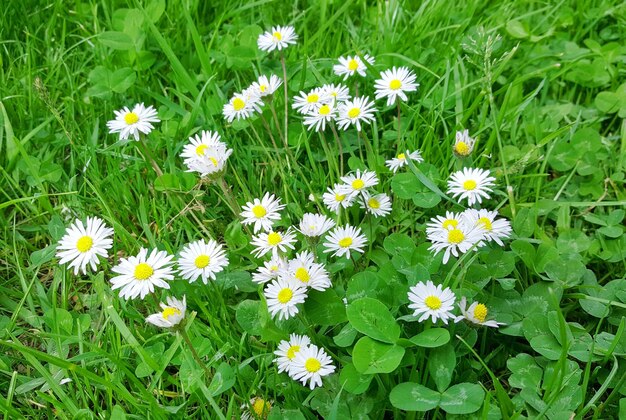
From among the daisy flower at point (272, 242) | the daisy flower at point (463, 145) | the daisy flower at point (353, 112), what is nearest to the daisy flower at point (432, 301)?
the daisy flower at point (272, 242)

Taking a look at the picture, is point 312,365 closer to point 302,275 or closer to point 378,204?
point 302,275

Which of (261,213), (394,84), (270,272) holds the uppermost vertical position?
(394,84)

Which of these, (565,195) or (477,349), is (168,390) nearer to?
(477,349)

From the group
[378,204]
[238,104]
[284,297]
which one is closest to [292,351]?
[284,297]

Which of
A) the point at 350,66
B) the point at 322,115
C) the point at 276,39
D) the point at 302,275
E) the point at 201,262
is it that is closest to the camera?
the point at 302,275

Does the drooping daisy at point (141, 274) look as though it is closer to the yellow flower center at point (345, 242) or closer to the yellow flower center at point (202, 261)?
the yellow flower center at point (202, 261)

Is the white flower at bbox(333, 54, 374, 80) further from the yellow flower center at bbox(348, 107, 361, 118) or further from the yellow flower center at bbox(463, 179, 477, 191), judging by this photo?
the yellow flower center at bbox(463, 179, 477, 191)
